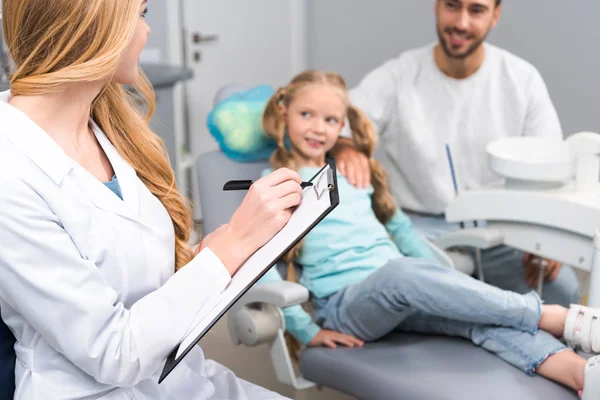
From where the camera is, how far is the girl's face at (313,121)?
1.93 m

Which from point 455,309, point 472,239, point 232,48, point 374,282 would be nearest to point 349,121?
point 472,239

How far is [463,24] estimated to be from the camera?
2.17m

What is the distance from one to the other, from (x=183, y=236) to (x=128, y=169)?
0.48 ft

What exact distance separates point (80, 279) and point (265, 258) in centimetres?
22

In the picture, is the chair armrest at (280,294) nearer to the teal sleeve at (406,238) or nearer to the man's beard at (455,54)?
the teal sleeve at (406,238)

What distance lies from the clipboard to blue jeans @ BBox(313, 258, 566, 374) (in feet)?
2.01

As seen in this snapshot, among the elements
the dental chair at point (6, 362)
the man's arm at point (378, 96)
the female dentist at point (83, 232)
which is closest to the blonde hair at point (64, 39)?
the female dentist at point (83, 232)

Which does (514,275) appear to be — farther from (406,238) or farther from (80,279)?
(80,279)

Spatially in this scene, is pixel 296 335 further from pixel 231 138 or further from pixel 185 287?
pixel 185 287

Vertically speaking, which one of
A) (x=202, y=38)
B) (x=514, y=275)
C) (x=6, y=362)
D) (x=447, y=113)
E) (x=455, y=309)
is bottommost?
(x=514, y=275)

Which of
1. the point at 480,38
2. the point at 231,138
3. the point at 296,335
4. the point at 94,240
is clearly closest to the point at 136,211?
the point at 94,240

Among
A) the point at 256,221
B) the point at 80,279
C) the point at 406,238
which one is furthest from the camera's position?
the point at 406,238

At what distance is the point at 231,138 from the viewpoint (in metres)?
1.99

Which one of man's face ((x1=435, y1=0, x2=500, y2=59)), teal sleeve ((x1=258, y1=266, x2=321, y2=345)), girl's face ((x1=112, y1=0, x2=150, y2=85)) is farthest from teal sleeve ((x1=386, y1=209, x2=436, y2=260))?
girl's face ((x1=112, y1=0, x2=150, y2=85))
